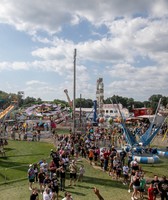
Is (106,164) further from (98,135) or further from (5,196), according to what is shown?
(98,135)

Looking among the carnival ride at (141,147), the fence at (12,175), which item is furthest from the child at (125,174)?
the carnival ride at (141,147)

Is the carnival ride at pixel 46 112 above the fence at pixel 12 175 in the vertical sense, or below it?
above

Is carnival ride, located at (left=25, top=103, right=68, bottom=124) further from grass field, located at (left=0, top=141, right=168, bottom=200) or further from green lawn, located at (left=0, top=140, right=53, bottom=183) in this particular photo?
grass field, located at (left=0, top=141, right=168, bottom=200)

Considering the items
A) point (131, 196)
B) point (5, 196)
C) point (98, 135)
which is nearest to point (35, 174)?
point (5, 196)

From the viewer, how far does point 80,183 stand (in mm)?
17969

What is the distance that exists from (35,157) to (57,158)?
264 inches

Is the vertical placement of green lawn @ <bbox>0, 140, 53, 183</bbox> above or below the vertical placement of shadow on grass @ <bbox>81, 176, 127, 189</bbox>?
above

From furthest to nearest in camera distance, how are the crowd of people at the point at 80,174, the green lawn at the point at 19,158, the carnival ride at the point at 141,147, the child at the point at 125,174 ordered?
the carnival ride at the point at 141,147, the green lawn at the point at 19,158, the child at the point at 125,174, the crowd of people at the point at 80,174

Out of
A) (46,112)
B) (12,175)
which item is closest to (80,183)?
(12,175)

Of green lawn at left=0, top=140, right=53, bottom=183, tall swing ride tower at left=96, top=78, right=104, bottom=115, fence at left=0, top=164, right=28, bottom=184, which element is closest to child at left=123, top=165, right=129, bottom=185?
fence at left=0, top=164, right=28, bottom=184

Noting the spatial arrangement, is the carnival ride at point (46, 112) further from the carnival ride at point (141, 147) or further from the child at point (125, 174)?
the child at point (125, 174)

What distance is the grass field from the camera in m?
15.7

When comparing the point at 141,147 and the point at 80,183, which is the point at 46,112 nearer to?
the point at 141,147

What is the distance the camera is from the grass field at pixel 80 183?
15.7m
